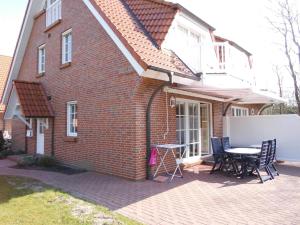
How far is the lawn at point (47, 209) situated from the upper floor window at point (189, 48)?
A: 6086mm

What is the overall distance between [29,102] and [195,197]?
30.7 feet

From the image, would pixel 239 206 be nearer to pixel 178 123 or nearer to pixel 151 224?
pixel 151 224

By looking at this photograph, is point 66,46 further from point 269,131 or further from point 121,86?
point 269,131

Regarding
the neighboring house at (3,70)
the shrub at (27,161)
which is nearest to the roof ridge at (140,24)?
the shrub at (27,161)

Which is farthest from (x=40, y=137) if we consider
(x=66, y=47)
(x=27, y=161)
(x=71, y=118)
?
(x=66, y=47)

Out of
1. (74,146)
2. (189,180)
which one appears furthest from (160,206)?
(74,146)

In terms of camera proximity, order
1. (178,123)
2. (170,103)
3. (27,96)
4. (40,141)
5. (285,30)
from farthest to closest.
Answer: (285,30)
(40,141)
(27,96)
(178,123)
(170,103)

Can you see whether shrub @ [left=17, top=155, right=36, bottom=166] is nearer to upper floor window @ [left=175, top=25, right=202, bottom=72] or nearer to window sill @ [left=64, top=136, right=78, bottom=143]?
window sill @ [left=64, top=136, right=78, bottom=143]

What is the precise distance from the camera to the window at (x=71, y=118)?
1291 centimetres

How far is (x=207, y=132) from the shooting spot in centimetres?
1412

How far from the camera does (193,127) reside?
41.7 feet

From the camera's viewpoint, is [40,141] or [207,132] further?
[40,141]

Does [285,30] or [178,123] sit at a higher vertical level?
[285,30]

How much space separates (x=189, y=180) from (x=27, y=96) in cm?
860
